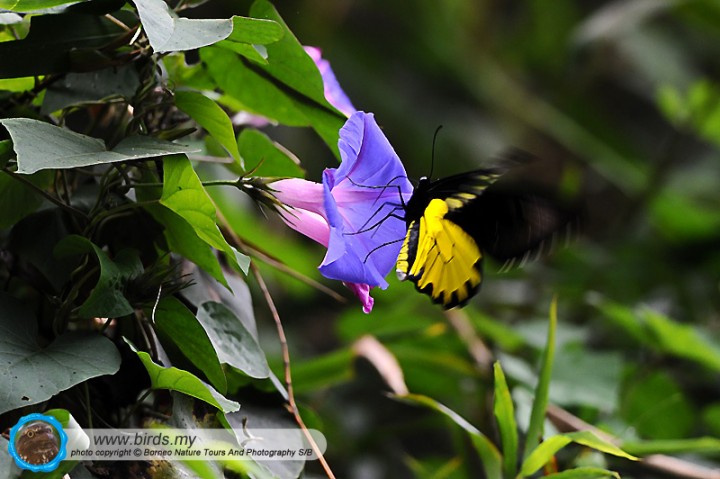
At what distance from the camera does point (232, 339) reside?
2.27ft

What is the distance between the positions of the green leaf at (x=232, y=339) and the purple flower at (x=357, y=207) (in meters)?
0.10

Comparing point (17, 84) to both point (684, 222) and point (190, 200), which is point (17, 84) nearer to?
point (190, 200)

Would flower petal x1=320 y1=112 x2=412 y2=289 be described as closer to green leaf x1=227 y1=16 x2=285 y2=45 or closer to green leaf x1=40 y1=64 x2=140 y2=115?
green leaf x1=227 y1=16 x2=285 y2=45

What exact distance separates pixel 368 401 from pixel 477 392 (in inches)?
12.6

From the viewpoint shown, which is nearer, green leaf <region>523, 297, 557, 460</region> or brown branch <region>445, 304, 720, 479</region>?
green leaf <region>523, 297, 557, 460</region>

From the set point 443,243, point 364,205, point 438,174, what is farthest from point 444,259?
point 438,174

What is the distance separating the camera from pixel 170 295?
64 centimetres

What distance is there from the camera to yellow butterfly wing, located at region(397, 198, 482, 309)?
754mm

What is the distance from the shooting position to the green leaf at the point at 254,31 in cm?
60

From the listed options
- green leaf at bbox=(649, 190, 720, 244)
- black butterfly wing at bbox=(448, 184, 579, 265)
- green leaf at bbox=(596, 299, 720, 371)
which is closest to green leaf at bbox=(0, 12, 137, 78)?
black butterfly wing at bbox=(448, 184, 579, 265)

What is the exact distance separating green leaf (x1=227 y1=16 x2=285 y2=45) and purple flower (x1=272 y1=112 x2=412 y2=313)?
89 mm

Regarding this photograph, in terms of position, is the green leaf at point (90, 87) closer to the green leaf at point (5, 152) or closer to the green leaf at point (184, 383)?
the green leaf at point (5, 152)

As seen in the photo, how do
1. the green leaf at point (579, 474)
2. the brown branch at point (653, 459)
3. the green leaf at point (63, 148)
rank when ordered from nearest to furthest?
1. the green leaf at point (63, 148)
2. the green leaf at point (579, 474)
3. the brown branch at point (653, 459)

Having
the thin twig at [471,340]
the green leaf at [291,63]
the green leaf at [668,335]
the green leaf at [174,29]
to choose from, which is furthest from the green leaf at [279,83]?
the green leaf at [668,335]
